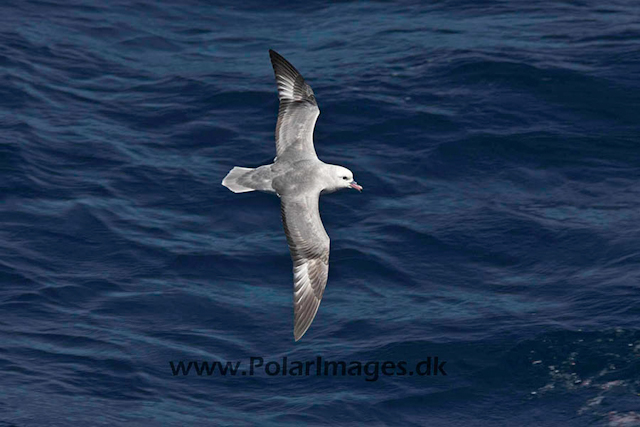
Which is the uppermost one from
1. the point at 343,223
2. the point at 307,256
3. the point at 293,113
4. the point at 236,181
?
the point at 293,113

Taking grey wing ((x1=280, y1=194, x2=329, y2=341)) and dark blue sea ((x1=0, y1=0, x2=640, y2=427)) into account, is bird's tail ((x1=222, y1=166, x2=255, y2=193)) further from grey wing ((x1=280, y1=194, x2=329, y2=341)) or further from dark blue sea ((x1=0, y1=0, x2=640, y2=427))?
dark blue sea ((x1=0, y1=0, x2=640, y2=427))

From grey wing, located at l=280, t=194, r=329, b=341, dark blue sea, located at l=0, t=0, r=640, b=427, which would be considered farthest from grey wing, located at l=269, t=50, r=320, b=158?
dark blue sea, located at l=0, t=0, r=640, b=427

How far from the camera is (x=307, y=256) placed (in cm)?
1276

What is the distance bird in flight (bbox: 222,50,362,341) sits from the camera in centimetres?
1272

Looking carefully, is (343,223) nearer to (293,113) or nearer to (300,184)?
(293,113)

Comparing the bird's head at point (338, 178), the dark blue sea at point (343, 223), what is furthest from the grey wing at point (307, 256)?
the dark blue sea at point (343, 223)

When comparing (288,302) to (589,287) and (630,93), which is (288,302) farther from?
(630,93)

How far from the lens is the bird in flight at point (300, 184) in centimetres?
1272

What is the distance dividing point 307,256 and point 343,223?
3608 mm

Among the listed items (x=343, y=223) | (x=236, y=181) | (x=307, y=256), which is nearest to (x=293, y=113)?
(x=236, y=181)

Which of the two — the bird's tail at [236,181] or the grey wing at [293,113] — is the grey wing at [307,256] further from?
the grey wing at [293,113]

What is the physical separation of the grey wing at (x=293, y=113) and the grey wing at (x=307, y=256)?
122 cm

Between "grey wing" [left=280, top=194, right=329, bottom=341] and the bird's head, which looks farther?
the bird's head

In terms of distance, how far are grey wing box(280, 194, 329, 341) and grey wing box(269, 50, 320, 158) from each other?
4.00 feet
